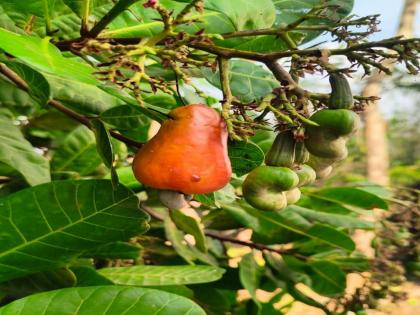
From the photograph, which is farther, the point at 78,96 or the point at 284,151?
the point at 78,96

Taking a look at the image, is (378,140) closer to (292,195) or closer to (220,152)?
(292,195)

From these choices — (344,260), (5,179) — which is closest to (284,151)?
(5,179)

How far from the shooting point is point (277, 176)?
65 cm

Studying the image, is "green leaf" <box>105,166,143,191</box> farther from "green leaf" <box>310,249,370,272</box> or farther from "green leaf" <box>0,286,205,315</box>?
"green leaf" <box>310,249,370,272</box>

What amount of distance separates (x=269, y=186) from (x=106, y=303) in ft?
0.85

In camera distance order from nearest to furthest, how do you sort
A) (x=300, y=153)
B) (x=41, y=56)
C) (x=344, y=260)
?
(x=41, y=56), (x=300, y=153), (x=344, y=260)

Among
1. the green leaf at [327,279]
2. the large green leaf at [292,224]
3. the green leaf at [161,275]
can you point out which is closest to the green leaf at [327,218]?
the large green leaf at [292,224]

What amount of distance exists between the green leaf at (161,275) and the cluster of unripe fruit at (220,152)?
357mm

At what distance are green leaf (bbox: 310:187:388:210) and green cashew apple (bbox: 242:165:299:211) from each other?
72 cm

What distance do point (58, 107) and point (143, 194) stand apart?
398 millimetres

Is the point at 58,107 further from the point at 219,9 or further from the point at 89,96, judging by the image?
the point at 219,9

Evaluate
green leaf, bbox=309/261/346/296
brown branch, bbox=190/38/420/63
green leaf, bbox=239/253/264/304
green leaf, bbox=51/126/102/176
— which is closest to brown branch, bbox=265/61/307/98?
brown branch, bbox=190/38/420/63

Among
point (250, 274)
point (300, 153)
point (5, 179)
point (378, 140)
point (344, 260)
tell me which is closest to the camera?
point (300, 153)

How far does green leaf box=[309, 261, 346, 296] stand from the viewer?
1.41 meters
